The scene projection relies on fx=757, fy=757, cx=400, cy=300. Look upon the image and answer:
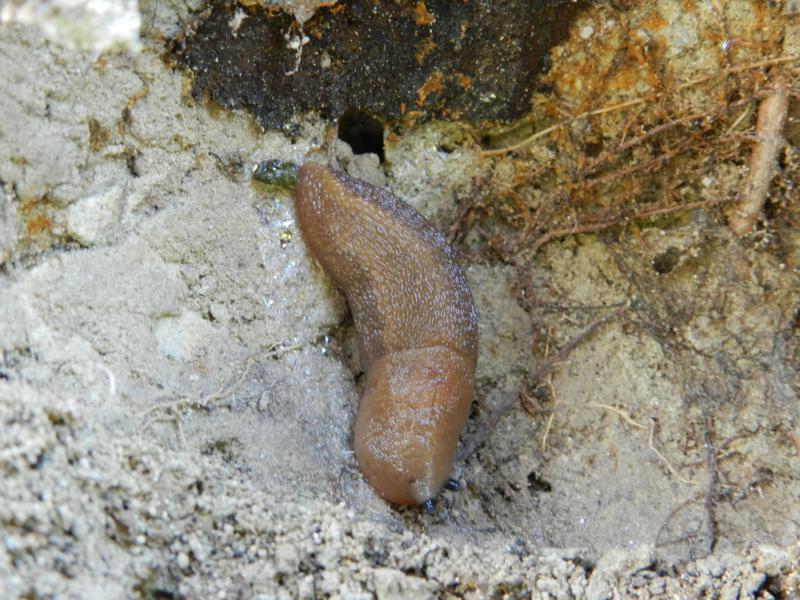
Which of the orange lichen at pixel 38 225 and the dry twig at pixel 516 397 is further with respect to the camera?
the dry twig at pixel 516 397

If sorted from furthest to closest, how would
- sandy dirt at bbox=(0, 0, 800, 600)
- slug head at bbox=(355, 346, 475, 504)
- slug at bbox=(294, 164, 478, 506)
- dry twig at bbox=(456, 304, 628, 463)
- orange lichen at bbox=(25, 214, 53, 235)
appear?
dry twig at bbox=(456, 304, 628, 463) < slug at bbox=(294, 164, 478, 506) < slug head at bbox=(355, 346, 475, 504) < orange lichen at bbox=(25, 214, 53, 235) < sandy dirt at bbox=(0, 0, 800, 600)

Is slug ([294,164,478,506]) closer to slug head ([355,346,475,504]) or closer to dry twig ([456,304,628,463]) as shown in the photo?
slug head ([355,346,475,504])

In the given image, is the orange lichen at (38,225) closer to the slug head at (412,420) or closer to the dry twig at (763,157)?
the slug head at (412,420)

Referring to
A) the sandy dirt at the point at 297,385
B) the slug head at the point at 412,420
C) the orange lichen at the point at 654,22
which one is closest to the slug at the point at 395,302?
the slug head at the point at 412,420

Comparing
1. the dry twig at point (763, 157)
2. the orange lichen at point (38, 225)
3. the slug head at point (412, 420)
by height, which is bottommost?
the slug head at point (412, 420)

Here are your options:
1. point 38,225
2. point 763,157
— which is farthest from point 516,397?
point 38,225

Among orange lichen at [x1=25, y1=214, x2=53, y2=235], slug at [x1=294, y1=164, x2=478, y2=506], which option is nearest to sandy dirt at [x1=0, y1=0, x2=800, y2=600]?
orange lichen at [x1=25, y1=214, x2=53, y2=235]

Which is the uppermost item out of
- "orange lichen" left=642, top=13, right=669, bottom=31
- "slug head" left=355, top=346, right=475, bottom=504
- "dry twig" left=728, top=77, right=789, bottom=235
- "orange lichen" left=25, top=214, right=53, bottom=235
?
"orange lichen" left=642, top=13, right=669, bottom=31

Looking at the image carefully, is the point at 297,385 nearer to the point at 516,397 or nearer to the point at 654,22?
the point at 516,397

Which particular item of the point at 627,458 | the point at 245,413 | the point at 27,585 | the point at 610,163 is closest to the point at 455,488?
the point at 627,458
